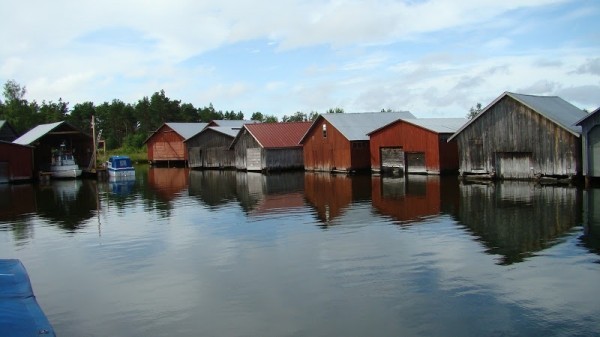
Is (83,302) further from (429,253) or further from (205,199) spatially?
(205,199)

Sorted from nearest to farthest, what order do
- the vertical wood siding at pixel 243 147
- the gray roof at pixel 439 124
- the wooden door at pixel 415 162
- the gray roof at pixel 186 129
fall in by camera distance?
1. the gray roof at pixel 439 124
2. the wooden door at pixel 415 162
3. the vertical wood siding at pixel 243 147
4. the gray roof at pixel 186 129

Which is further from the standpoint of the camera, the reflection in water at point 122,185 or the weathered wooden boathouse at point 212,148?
the weathered wooden boathouse at point 212,148

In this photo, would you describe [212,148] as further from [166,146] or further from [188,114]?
[188,114]

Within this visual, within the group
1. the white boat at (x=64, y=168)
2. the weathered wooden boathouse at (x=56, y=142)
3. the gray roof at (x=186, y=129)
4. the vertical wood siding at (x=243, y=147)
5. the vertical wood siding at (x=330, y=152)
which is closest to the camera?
the vertical wood siding at (x=330, y=152)

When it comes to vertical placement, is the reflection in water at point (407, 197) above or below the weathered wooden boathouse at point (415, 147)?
below

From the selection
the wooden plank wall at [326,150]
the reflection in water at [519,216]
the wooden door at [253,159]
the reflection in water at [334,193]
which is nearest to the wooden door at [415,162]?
the reflection in water at [334,193]

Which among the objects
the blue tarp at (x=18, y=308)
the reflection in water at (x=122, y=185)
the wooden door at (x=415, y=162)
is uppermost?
the wooden door at (x=415, y=162)

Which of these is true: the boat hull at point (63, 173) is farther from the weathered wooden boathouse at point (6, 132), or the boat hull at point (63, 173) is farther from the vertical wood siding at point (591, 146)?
the vertical wood siding at point (591, 146)

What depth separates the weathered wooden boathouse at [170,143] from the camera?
7938 cm

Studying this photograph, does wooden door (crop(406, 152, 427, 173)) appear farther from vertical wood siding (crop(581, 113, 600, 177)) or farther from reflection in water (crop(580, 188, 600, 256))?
reflection in water (crop(580, 188, 600, 256))

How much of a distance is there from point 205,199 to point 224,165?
3578 centimetres

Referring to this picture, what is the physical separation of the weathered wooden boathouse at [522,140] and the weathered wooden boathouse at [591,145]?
106 centimetres

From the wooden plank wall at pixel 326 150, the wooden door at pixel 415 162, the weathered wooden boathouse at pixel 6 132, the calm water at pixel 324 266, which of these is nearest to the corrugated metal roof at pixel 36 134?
the weathered wooden boathouse at pixel 6 132

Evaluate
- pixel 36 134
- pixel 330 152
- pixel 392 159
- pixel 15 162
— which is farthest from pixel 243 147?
pixel 15 162
